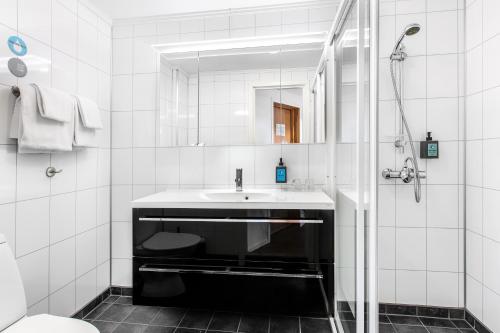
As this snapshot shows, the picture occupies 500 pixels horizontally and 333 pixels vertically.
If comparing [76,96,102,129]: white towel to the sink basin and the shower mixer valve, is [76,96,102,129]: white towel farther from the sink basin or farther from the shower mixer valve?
the shower mixer valve

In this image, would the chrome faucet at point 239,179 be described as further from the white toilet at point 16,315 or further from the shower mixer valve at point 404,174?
the white toilet at point 16,315

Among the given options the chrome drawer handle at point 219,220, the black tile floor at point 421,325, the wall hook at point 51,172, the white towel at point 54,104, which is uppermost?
the white towel at point 54,104

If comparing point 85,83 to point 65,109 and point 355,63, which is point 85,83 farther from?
point 355,63

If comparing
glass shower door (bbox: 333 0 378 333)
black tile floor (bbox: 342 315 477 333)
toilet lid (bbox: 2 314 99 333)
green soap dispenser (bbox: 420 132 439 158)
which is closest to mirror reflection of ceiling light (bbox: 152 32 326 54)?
glass shower door (bbox: 333 0 378 333)

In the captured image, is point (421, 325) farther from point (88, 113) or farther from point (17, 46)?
point (17, 46)

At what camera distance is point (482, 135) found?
1.64 meters

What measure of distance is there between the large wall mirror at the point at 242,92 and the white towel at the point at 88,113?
0.48 metres

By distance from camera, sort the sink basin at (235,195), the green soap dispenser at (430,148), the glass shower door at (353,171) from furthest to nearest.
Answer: the sink basin at (235,195) → the green soap dispenser at (430,148) → the glass shower door at (353,171)

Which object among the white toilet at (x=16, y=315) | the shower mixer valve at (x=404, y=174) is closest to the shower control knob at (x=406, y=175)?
the shower mixer valve at (x=404, y=174)

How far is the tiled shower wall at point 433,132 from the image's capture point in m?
1.81

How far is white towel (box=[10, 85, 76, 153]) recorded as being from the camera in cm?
136

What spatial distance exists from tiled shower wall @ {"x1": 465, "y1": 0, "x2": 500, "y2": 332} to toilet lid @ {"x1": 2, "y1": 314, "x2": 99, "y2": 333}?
203 centimetres

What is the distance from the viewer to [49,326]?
3.66 ft

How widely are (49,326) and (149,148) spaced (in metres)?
1.37
